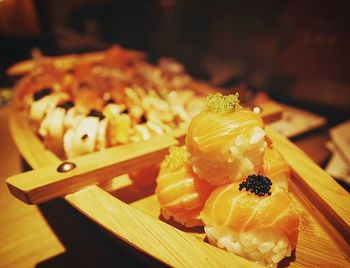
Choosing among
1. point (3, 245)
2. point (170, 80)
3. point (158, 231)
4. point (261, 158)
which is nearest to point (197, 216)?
point (158, 231)

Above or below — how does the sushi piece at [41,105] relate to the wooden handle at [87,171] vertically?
above

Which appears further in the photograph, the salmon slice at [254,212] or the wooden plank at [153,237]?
the salmon slice at [254,212]

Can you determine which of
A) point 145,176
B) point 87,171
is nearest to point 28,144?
point 87,171

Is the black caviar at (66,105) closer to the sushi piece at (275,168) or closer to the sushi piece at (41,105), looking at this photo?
the sushi piece at (41,105)

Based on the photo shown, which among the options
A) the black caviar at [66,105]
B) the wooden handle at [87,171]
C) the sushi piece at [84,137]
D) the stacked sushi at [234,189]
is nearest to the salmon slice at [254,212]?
the stacked sushi at [234,189]

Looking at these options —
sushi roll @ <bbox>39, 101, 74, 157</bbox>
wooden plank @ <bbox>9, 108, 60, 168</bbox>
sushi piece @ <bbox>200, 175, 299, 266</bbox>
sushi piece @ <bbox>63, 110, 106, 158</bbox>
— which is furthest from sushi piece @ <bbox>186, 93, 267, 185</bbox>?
sushi roll @ <bbox>39, 101, 74, 157</bbox>

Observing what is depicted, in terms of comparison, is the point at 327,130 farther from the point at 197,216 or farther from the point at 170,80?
the point at 197,216

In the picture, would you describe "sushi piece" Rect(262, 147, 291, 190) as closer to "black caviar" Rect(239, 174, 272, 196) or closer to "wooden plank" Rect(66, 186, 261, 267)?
"black caviar" Rect(239, 174, 272, 196)
